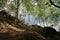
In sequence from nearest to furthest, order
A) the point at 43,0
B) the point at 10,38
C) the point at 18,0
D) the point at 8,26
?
the point at 10,38 < the point at 8,26 < the point at 18,0 < the point at 43,0

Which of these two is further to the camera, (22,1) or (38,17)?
(38,17)

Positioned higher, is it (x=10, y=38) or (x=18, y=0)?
(x=18, y=0)

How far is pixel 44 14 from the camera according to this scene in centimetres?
4588

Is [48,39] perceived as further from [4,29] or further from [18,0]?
[18,0]

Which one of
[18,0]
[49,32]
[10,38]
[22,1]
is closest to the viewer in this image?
[10,38]

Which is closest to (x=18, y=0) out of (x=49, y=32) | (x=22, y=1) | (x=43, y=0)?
(x=22, y=1)

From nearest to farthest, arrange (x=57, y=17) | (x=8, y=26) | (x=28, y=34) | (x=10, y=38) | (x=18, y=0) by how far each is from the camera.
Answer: (x=10, y=38)
(x=28, y=34)
(x=8, y=26)
(x=18, y=0)
(x=57, y=17)

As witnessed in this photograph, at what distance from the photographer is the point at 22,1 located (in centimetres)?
3083

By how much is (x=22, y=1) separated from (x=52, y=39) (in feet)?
60.7

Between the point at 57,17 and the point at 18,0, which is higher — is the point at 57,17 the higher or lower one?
the lower one

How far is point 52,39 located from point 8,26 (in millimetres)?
3799

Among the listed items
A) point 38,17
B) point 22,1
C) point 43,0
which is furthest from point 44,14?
point 22,1

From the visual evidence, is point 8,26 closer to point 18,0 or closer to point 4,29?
point 4,29

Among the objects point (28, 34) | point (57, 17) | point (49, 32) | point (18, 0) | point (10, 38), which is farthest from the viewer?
point (57, 17)
